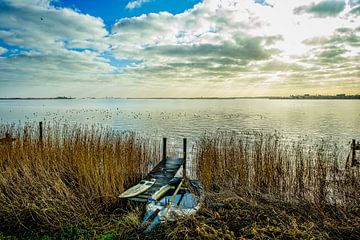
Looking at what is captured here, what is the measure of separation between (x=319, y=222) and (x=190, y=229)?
233 cm

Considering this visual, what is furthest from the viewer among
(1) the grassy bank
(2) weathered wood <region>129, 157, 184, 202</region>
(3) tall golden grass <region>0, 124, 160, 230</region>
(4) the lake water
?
(4) the lake water

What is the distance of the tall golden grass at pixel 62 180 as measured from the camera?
5.02 m

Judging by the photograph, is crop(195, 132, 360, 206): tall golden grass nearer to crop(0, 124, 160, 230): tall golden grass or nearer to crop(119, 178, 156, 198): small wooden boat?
crop(119, 178, 156, 198): small wooden boat

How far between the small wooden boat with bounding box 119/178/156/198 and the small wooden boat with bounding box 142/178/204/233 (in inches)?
18.0

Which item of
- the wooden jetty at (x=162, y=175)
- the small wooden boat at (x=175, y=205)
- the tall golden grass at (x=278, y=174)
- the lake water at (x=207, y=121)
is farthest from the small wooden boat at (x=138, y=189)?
the lake water at (x=207, y=121)

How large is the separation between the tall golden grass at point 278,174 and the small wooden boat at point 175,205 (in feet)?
4.33

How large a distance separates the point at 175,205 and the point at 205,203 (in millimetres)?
620

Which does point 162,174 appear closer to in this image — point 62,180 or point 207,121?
point 62,180

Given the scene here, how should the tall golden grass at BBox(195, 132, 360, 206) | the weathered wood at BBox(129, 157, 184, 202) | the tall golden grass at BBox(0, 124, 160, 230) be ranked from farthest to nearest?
1. the tall golden grass at BBox(195, 132, 360, 206)
2. the weathered wood at BBox(129, 157, 184, 202)
3. the tall golden grass at BBox(0, 124, 160, 230)

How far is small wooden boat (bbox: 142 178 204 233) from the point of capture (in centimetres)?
468

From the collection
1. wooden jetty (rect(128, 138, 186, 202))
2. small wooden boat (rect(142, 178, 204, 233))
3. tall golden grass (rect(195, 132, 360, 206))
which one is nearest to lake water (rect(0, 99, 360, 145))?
wooden jetty (rect(128, 138, 186, 202))

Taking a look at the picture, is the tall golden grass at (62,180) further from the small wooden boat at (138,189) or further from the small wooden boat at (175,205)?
the small wooden boat at (175,205)

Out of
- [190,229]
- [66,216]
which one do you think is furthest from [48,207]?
[190,229]

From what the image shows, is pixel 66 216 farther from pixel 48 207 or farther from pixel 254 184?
pixel 254 184
